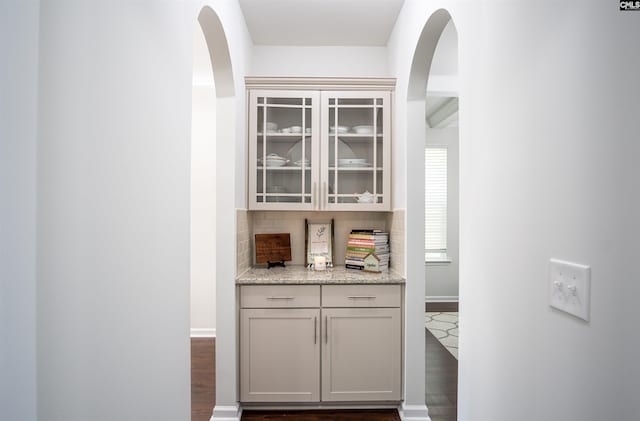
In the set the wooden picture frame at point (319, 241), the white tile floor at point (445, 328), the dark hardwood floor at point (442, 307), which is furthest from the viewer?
the dark hardwood floor at point (442, 307)

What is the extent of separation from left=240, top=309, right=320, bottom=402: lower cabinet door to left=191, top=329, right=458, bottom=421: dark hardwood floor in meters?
0.13

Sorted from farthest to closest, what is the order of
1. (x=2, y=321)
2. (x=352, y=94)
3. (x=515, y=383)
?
(x=352, y=94), (x=515, y=383), (x=2, y=321)

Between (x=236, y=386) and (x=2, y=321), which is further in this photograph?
(x=236, y=386)

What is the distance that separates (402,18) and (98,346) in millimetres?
2537

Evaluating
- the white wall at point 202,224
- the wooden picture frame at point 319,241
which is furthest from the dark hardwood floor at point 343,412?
the wooden picture frame at point 319,241

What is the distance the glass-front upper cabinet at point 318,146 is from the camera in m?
2.74

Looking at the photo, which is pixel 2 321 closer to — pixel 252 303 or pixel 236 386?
pixel 252 303

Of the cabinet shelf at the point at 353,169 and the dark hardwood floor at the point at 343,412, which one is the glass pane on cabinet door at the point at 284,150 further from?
the dark hardwood floor at the point at 343,412

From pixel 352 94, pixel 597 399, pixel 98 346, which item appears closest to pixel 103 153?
pixel 98 346

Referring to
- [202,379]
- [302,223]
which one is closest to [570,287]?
[302,223]

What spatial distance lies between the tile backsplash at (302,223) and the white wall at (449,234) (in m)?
2.81

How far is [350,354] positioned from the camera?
2455 millimetres

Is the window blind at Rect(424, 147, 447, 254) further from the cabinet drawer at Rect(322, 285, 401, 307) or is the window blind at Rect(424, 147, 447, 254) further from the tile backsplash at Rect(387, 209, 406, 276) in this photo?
the cabinet drawer at Rect(322, 285, 401, 307)

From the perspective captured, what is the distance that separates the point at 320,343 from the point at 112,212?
1858mm
